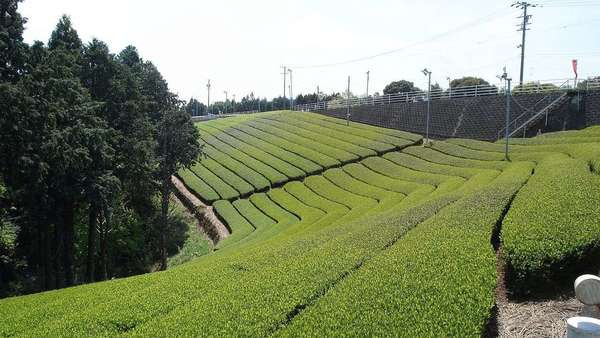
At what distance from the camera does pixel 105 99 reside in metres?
26.1

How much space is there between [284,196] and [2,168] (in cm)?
1940

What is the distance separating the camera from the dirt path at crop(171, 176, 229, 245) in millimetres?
31002

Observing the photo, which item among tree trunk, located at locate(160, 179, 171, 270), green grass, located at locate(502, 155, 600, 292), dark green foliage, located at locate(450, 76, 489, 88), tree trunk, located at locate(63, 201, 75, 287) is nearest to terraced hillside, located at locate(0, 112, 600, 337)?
green grass, located at locate(502, 155, 600, 292)

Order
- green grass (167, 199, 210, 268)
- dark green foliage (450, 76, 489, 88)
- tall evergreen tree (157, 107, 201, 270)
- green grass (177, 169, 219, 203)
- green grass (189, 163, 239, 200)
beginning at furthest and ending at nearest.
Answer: dark green foliage (450, 76, 489, 88), green grass (177, 169, 219, 203), green grass (189, 163, 239, 200), tall evergreen tree (157, 107, 201, 270), green grass (167, 199, 210, 268)

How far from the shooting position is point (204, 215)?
114 ft

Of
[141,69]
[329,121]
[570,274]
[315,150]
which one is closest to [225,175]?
[315,150]

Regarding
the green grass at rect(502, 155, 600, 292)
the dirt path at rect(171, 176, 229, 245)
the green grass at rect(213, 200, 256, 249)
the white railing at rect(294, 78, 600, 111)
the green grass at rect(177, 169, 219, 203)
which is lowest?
the dirt path at rect(171, 176, 229, 245)

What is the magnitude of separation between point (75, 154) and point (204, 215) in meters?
15.7

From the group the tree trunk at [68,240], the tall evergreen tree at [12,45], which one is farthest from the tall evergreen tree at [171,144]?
the tall evergreen tree at [12,45]

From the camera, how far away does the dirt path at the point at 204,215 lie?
102 feet

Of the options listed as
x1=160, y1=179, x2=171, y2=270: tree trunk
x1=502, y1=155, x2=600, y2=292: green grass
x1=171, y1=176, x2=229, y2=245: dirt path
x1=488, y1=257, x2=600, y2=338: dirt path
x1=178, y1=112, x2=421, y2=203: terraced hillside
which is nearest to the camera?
x1=488, y1=257, x2=600, y2=338: dirt path

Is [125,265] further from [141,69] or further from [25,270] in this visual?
[141,69]

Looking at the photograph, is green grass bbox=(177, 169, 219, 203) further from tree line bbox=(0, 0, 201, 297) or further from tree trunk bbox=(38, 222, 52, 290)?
tree trunk bbox=(38, 222, 52, 290)

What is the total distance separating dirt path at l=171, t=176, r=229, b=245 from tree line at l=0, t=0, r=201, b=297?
106 inches
